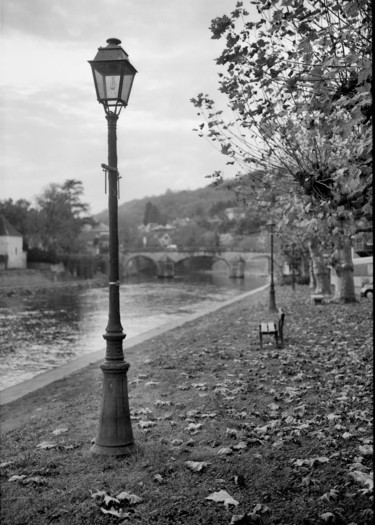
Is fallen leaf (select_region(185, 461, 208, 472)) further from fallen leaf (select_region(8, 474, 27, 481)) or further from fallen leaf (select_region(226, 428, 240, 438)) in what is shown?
fallen leaf (select_region(8, 474, 27, 481))

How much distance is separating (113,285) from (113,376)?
1.07 m

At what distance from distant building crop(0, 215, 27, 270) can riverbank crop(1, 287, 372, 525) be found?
66.4m

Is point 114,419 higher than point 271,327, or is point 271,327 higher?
point 271,327

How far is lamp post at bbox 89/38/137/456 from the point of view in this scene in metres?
6.67

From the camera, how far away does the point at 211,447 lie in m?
6.52

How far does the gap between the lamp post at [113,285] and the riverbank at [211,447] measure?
31 centimetres

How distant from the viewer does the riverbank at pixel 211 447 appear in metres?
4.88

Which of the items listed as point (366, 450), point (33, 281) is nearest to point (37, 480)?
point (366, 450)

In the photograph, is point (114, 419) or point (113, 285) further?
point (113, 285)

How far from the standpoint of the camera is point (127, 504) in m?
5.07

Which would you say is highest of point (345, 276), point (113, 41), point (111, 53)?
point (113, 41)

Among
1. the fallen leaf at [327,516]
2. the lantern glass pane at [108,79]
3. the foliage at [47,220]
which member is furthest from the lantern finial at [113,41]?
the foliage at [47,220]

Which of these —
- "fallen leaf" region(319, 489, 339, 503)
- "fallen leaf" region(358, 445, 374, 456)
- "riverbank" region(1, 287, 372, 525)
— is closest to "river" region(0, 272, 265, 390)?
"riverbank" region(1, 287, 372, 525)

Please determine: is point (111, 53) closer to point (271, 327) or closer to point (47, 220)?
point (271, 327)
